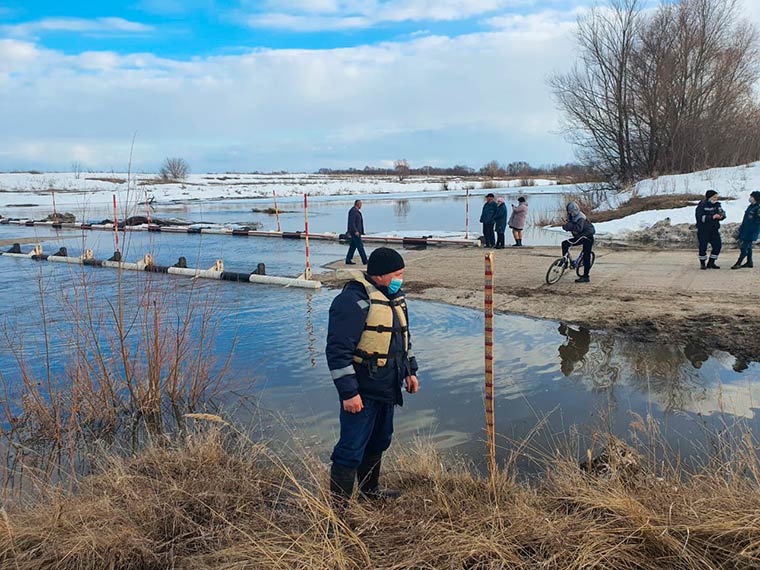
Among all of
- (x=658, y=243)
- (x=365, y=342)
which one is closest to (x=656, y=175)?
(x=658, y=243)

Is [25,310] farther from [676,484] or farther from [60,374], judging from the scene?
[676,484]

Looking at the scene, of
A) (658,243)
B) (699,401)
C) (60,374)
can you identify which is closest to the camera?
(699,401)

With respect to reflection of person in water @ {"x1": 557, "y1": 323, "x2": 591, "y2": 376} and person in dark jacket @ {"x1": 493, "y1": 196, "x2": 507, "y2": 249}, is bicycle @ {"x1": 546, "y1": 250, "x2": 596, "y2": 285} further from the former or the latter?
person in dark jacket @ {"x1": 493, "y1": 196, "x2": 507, "y2": 249}

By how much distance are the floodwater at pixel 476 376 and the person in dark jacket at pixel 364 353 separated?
1.36 metres

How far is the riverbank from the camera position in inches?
307

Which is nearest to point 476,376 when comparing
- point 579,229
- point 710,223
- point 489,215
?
point 579,229

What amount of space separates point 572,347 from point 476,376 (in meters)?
1.76

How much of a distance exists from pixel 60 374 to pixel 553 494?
600cm

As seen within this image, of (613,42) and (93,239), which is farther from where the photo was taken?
(613,42)

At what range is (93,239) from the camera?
23.7m

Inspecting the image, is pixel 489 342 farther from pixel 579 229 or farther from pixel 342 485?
pixel 579 229

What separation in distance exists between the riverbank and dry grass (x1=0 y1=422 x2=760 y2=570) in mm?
4465

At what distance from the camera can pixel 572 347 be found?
7.55 m

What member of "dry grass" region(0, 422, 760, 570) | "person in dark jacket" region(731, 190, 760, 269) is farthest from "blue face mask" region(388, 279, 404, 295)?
"person in dark jacket" region(731, 190, 760, 269)
